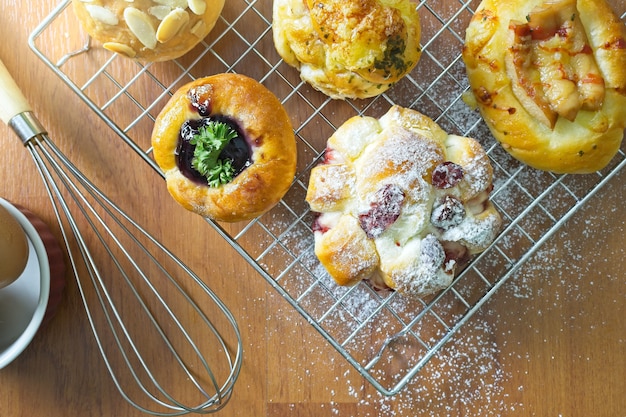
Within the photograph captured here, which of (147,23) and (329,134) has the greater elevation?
(147,23)

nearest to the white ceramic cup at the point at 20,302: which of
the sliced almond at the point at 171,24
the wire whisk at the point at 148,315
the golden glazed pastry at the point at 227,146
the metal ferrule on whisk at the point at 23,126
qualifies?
the wire whisk at the point at 148,315

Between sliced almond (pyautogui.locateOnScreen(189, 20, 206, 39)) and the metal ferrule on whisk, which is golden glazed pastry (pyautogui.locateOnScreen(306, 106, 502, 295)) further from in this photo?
the metal ferrule on whisk

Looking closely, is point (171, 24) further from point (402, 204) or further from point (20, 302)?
point (20, 302)

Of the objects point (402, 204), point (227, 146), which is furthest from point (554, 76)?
point (227, 146)

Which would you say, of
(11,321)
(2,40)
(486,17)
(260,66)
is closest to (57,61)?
(2,40)

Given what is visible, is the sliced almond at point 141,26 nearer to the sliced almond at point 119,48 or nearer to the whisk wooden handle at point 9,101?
the sliced almond at point 119,48

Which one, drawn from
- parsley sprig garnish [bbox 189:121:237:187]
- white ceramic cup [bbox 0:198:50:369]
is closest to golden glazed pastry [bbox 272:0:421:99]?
parsley sprig garnish [bbox 189:121:237:187]
